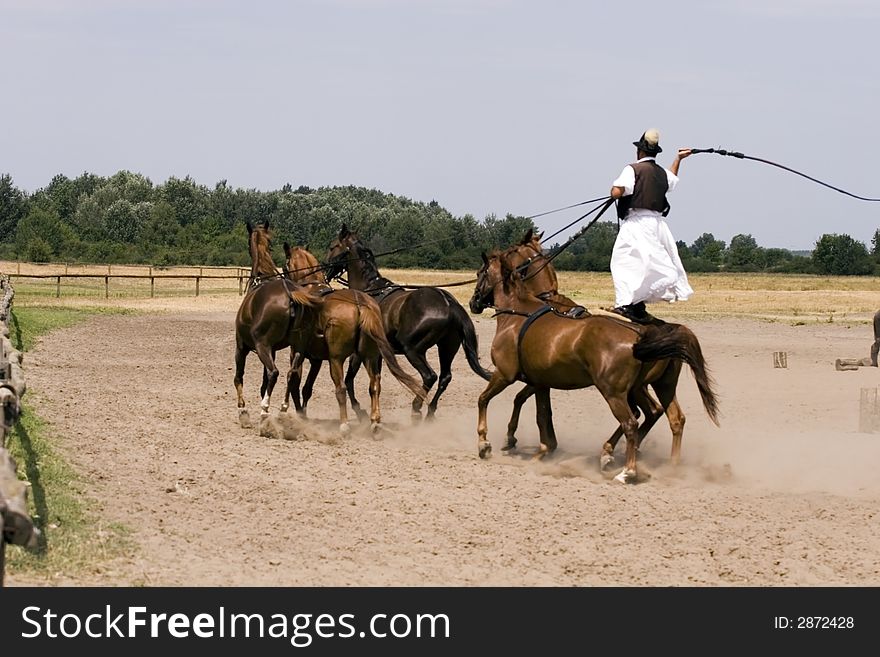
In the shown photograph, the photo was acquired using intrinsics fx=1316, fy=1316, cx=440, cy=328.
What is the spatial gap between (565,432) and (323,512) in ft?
19.6

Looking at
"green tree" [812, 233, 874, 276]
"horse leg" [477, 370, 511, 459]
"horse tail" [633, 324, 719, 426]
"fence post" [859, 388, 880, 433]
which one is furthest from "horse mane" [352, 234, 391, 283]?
"green tree" [812, 233, 874, 276]

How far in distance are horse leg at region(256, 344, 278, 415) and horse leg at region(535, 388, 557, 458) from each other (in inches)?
123

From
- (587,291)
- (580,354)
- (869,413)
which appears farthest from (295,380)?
(587,291)

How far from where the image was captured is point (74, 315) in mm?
34656

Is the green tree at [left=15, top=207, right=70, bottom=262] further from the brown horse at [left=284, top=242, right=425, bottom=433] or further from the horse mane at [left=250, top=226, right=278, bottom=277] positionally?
the brown horse at [left=284, top=242, right=425, bottom=433]

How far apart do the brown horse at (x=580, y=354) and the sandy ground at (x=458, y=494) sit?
0.61 meters

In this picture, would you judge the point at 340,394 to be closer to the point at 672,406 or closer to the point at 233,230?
the point at 672,406

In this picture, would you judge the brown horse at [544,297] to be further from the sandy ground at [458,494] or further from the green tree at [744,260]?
the green tree at [744,260]

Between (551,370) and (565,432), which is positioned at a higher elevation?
(551,370)

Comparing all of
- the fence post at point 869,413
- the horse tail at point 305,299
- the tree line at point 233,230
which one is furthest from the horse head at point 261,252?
the tree line at point 233,230

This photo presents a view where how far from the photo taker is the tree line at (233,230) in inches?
2692

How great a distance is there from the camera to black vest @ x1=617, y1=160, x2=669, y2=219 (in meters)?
11.9
